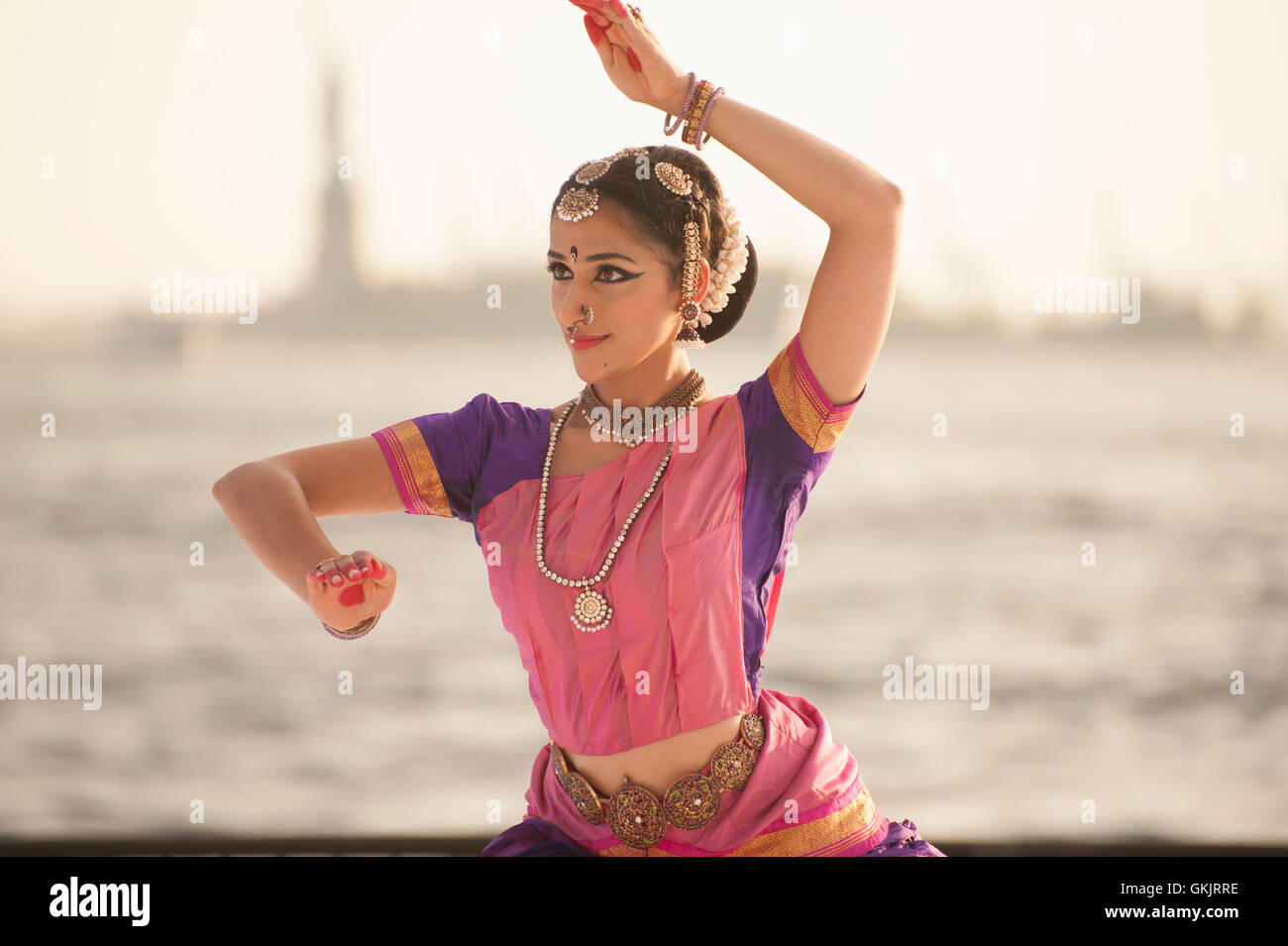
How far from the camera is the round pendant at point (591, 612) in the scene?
1.52m

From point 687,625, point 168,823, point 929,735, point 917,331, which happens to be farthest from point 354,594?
point 917,331

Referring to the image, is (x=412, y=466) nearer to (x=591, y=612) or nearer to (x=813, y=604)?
(x=591, y=612)

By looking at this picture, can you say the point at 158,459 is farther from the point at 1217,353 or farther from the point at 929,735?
the point at 1217,353

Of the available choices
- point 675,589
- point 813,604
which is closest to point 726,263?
point 675,589

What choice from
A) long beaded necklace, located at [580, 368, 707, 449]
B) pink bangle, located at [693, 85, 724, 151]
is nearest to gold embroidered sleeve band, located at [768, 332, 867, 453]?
long beaded necklace, located at [580, 368, 707, 449]

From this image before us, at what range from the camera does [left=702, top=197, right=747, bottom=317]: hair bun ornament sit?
170 centimetres

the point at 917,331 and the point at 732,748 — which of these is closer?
the point at 732,748

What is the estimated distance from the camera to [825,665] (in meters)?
3.82

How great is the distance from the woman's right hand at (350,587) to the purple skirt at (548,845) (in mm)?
441

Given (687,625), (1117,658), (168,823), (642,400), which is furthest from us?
(1117,658)

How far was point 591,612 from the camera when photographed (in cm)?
152

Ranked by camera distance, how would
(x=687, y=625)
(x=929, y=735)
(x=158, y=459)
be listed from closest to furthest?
(x=687, y=625)
(x=929, y=735)
(x=158, y=459)

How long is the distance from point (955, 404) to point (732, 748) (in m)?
4.09

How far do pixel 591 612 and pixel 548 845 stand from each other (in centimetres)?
32
